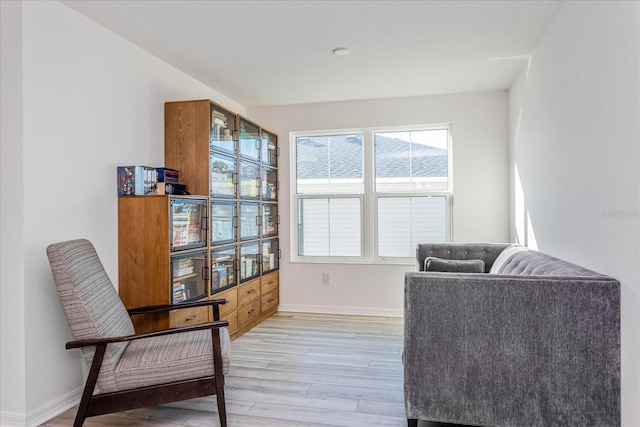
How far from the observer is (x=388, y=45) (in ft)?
10.4

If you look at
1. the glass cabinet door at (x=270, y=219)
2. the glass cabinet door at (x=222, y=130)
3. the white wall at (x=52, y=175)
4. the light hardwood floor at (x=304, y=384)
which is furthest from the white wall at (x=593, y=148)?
the white wall at (x=52, y=175)

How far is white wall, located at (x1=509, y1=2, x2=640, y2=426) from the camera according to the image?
173cm

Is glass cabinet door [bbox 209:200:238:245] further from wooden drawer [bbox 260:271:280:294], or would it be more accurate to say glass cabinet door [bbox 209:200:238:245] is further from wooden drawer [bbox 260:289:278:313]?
wooden drawer [bbox 260:289:278:313]

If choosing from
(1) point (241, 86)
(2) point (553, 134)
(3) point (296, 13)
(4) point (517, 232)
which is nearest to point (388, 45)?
(3) point (296, 13)

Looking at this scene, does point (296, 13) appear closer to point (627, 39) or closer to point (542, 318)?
point (627, 39)

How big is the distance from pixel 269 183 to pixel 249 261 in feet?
3.31

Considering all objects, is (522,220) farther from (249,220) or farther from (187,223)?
(187,223)

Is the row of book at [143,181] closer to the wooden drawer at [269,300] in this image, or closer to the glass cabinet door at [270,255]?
the glass cabinet door at [270,255]

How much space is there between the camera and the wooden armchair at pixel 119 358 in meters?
2.07

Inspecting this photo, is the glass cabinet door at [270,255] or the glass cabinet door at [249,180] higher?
the glass cabinet door at [249,180]

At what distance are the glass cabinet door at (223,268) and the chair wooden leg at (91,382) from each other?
145cm

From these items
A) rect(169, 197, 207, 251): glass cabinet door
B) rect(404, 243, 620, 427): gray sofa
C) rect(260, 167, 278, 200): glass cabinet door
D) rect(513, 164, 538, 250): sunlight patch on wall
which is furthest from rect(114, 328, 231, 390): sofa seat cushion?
rect(513, 164, 538, 250): sunlight patch on wall

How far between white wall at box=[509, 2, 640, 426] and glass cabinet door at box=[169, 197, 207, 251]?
2.62 metres

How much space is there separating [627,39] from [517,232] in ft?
8.18
